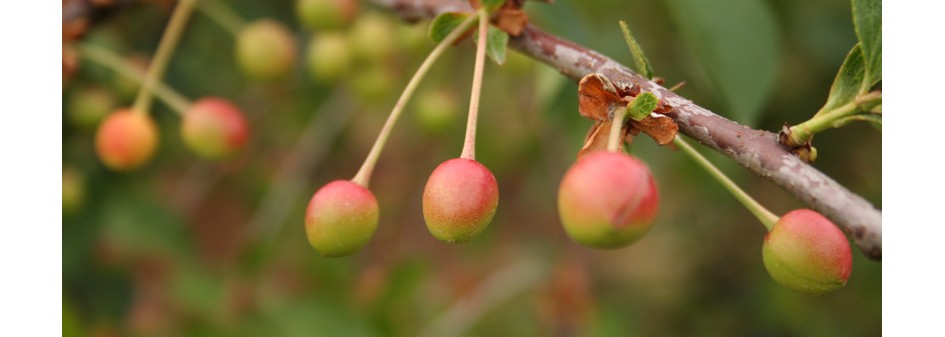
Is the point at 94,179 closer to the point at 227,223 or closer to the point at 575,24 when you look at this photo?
the point at 227,223

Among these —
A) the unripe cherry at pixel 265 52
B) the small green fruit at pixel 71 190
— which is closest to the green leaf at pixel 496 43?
the unripe cherry at pixel 265 52

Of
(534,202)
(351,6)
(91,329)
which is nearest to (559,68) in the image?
(351,6)

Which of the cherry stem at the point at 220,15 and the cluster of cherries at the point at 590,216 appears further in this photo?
the cherry stem at the point at 220,15

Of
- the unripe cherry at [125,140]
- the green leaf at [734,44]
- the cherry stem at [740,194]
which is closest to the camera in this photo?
the cherry stem at [740,194]

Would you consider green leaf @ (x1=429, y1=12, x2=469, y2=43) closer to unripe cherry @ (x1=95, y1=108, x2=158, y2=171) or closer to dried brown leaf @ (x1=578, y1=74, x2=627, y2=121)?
dried brown leaf @ (x1=578, y1=74, x2=627, y2=121)

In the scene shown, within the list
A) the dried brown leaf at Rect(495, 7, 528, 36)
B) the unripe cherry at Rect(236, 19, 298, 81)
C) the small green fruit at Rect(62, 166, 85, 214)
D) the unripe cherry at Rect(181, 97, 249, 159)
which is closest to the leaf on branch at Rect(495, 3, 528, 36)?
the dried brown leaf at Rect(495, 7, 528, 36)

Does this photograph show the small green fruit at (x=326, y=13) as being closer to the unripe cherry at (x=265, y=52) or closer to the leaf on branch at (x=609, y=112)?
the unripe cherry at (x=265, y=52)
